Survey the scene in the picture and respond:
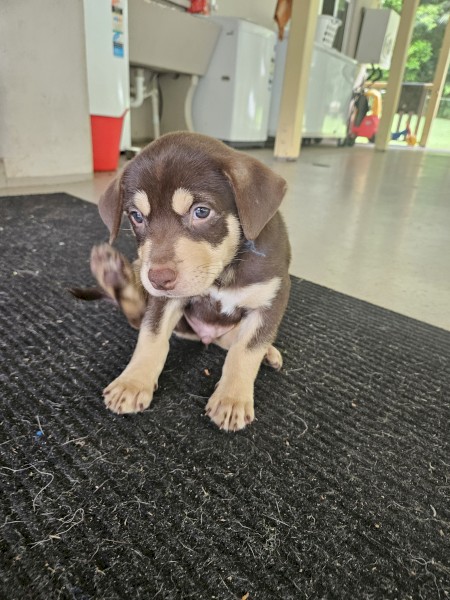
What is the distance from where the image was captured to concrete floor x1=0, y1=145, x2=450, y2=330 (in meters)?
2.07

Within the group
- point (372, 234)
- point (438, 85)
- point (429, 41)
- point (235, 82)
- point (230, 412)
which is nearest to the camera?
point (230, 412)

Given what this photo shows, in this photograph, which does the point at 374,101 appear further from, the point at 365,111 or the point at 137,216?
the point at 137,216

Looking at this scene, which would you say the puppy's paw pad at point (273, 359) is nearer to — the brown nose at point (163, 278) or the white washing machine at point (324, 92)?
the brown nose at point (163, 278)

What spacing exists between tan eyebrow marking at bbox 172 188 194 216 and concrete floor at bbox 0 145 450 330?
1126mm

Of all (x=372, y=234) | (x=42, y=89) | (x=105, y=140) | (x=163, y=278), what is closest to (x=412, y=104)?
(x=105, y=140)

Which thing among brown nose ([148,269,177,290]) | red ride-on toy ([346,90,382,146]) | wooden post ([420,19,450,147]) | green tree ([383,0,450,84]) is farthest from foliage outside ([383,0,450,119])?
brown nose ([148,269,177,290])

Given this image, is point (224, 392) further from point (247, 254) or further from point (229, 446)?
point (247, 254)

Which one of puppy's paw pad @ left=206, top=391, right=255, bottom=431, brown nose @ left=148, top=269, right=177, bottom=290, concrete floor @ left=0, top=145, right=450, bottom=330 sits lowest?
concrete floor @ left=0, top=145, right=450, bottom=330

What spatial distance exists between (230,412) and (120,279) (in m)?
0.58

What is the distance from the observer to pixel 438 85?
11.7 meters

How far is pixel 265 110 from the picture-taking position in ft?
24.7

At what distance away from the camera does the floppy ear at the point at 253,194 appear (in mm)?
1113

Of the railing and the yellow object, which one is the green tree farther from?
the yellow object

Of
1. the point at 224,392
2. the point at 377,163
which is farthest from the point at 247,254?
the point at 377,163
